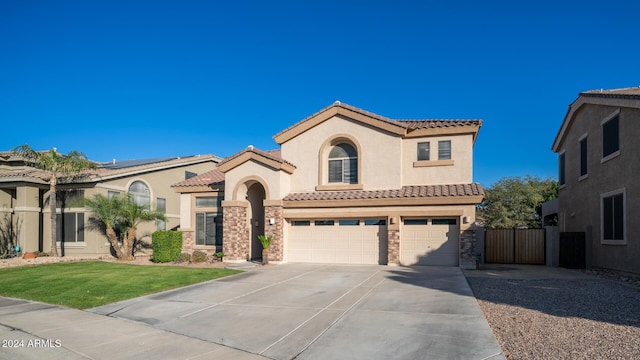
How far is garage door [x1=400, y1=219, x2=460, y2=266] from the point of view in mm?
18672

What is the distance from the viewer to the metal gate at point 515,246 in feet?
69.2

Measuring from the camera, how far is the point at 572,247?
19109 millimetres

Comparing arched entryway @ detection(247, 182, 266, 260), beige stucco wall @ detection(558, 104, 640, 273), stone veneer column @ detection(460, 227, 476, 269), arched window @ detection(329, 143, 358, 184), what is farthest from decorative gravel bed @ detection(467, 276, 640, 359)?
arched entryway @ detection(247, 182, 266, 260)

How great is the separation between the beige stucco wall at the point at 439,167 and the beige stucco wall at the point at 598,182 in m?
5.14

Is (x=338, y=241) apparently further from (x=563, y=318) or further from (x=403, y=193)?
(x=563, y=318)

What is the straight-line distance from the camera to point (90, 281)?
579 inches

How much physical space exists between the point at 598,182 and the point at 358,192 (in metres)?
10.3

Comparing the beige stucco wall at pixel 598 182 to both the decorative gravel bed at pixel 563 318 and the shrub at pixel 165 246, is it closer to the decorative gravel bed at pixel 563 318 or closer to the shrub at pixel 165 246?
the decorative gravel bed at pixel 563 318

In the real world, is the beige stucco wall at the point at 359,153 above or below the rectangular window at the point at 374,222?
above

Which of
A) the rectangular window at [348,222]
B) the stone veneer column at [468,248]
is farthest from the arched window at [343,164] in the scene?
the stone veneer column at [468,248]

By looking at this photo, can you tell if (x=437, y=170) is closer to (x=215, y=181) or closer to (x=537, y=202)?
(x=215, y=181)

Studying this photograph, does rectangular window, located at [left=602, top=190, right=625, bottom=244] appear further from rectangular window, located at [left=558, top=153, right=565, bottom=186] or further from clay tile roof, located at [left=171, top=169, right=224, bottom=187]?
clay tile roof, located at [left=171, top=169, right=224, bottom=187]

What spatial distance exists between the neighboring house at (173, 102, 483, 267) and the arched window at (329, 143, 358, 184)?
5 centimetres

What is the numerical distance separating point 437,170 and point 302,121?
7139 mm
